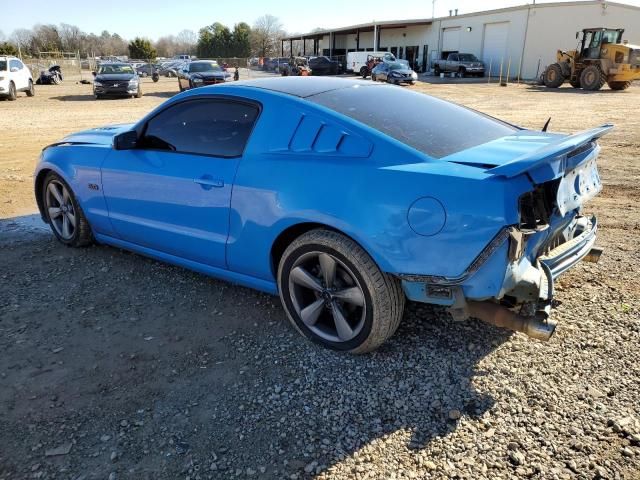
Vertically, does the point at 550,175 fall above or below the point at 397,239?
above

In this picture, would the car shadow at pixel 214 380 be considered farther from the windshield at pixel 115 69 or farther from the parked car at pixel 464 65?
the parked car at pixel 464 65

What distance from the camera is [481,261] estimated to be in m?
2.50

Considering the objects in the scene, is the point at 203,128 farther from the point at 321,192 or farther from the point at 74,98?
the point at 74,98

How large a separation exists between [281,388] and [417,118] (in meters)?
1.81

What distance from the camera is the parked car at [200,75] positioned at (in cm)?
2138

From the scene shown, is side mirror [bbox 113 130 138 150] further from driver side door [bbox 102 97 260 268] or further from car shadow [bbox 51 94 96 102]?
car shadow [bbox 51 94 96 102]

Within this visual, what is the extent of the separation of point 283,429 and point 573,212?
2.12m

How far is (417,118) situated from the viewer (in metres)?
3.23

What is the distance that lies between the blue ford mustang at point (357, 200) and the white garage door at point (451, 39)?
4583 centimetres

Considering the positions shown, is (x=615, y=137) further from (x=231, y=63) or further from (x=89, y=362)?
(x=231, y=63)

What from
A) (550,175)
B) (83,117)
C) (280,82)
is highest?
(280,82)

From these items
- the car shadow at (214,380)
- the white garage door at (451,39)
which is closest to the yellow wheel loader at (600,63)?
the white garage door at (451,39)

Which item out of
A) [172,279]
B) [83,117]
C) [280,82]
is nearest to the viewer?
[280,82]

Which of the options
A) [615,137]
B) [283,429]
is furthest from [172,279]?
[615,137]
